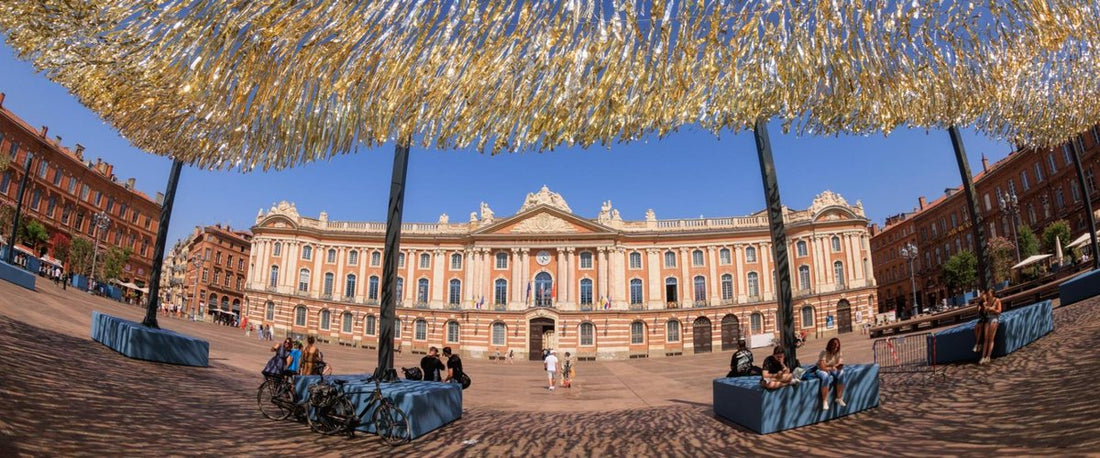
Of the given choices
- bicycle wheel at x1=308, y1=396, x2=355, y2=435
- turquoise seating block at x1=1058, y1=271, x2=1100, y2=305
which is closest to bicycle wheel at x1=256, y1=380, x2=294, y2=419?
bicycle wheel at x1=308, y1=396, x2=355, y2=435

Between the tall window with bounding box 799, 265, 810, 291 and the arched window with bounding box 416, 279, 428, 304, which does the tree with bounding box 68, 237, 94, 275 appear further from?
the tall window with bounding box 799, 265, 810, 291

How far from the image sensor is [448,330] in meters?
47.1

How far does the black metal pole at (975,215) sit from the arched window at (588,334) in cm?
3712

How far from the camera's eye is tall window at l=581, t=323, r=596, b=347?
4550 centimetres

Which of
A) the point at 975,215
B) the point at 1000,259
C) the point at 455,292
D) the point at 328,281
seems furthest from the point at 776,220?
the point at 328,281

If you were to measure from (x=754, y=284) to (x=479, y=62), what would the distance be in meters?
48.3

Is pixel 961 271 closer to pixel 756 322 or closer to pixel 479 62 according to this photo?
pixel 756 322

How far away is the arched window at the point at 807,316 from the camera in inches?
1728

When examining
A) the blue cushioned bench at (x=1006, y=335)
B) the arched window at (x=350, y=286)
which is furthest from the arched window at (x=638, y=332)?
the blue cushioned bench at (x=1006, y=335)

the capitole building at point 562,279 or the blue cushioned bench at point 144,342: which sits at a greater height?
the capitole building at point 562,279

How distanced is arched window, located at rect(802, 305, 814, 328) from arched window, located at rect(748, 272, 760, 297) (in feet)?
12.5

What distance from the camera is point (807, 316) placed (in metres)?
44.2

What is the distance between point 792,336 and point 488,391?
10.1 meters

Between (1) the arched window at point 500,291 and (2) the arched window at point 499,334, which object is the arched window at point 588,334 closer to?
(2) the arched window at point 499,334
